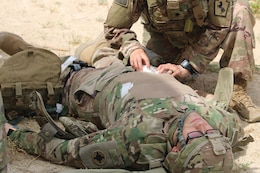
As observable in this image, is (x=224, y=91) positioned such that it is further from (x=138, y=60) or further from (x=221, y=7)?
(x=221, y=7)

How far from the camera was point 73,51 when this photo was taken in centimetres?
557

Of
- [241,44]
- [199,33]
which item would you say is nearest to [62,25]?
[199,33]

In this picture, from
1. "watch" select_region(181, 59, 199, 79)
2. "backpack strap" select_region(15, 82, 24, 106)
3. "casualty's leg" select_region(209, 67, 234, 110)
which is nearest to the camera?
"casualty's leg" select_region(209, 67, 234, 110)

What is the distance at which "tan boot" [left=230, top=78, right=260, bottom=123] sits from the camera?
180 inches

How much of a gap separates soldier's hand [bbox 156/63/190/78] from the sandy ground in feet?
1.98

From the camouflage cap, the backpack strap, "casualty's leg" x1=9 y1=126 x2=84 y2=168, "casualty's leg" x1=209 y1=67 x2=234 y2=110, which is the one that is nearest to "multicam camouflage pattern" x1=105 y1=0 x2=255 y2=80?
"casualty's leg" x1=209 y1=67 x2=234 y2=110

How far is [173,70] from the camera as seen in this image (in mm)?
4316

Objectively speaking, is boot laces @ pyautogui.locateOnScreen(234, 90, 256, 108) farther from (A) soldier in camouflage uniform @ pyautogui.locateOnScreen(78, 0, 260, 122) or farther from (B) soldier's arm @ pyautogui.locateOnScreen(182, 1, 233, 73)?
(B) soldier's arm @ pyautogui.locateOnScreen(182, 1, 233, 73)

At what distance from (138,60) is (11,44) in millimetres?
1086

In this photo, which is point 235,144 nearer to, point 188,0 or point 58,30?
point 188,0

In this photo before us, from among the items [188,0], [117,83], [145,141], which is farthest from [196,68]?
[145,141]

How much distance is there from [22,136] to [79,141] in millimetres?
469

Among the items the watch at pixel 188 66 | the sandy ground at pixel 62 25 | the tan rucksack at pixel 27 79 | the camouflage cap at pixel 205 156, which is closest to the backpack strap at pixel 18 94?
the tan rucksack at pixel 27 79

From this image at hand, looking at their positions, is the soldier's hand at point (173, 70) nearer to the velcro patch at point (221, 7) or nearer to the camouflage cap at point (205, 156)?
the velcro patch at point (221, 7)
